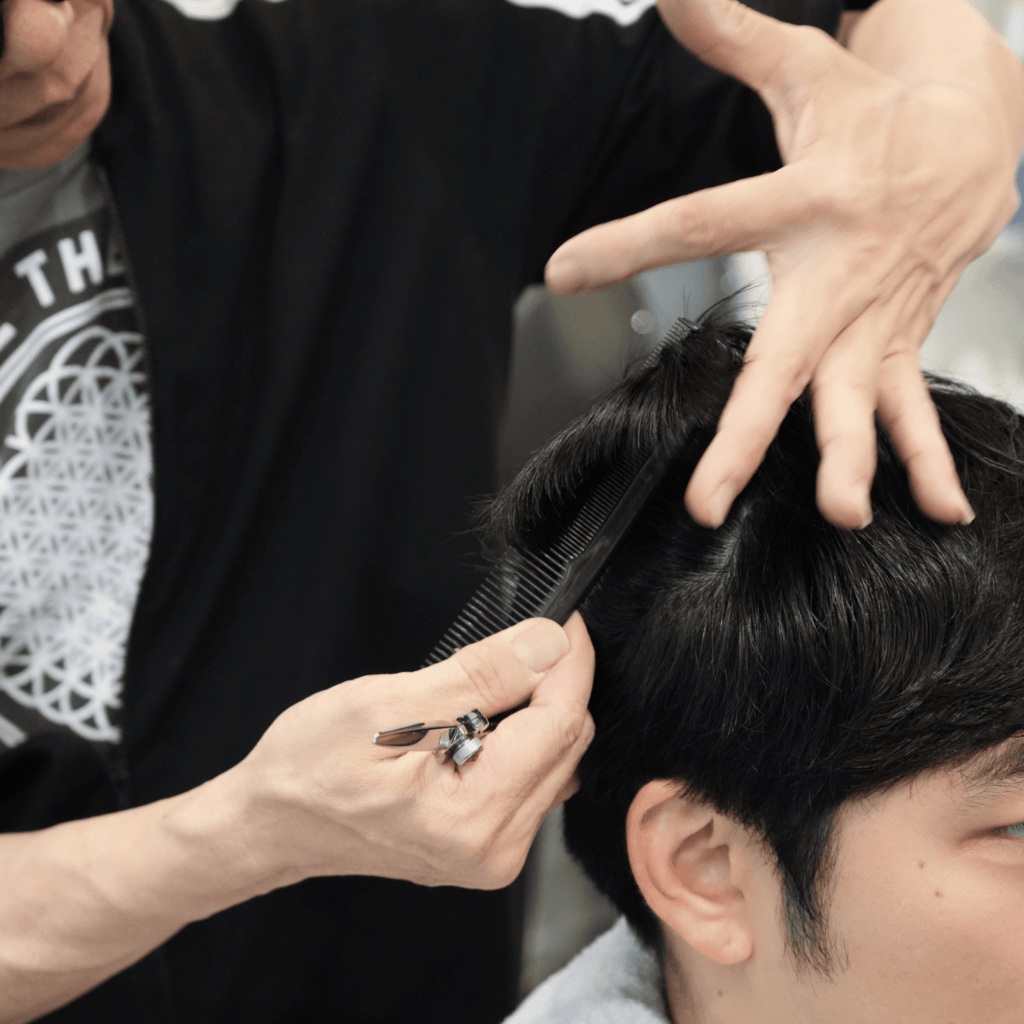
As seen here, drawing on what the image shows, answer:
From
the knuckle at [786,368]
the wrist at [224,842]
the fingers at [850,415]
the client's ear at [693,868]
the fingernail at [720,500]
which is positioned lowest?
the client's ear at [693,868]

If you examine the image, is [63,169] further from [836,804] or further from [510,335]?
[836,804]

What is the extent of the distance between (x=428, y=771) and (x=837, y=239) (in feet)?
1.98

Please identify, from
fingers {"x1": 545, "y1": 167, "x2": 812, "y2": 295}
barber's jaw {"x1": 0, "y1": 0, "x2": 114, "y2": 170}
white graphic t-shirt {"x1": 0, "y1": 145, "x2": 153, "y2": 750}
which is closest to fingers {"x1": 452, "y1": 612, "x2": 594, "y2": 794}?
fingers {"x1": 545, "y1": 167, "x2": 812, "y2": 295}

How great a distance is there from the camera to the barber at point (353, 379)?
0.77m

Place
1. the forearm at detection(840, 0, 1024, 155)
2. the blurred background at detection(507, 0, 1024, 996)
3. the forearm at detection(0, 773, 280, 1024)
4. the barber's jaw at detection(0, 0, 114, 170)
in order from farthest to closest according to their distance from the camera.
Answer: the blurred background at detection(507, 0, 1024, 996), the forearm at detection(840, 0, 1024, 155), the forearm at detection(0, 773, 280, 1024), the barber's jaw at detection(0, 0, 114, 170)

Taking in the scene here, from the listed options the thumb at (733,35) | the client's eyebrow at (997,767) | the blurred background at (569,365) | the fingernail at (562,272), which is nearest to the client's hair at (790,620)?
the client's eyebrow at (997,767)

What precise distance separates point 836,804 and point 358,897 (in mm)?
706

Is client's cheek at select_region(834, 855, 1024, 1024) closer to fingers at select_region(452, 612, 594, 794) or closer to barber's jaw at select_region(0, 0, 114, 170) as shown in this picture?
fingers at select_region(452, 612, 594, 794)

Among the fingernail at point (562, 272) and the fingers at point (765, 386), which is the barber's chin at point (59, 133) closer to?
the fingernail at point (562, 272)

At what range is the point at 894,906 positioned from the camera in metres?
0.77

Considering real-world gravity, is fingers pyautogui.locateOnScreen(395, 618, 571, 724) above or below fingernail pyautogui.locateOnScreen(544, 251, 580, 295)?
below

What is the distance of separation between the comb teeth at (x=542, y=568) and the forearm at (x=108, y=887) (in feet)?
0.86

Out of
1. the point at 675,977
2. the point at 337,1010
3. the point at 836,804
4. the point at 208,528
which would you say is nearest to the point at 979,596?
the point at 836,804

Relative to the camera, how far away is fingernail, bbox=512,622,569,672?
77cm
